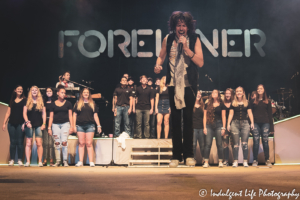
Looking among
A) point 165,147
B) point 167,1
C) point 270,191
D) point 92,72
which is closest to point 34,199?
point 270,191

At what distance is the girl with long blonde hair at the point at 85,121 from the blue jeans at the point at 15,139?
1.21m

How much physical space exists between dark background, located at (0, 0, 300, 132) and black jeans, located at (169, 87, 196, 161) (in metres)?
7.55

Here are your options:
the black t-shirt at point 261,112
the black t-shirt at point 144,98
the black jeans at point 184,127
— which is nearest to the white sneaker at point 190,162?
the black jeans at point 184,127

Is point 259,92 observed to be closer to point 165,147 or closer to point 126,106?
point 165,147

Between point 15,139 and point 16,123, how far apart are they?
37 centimetres

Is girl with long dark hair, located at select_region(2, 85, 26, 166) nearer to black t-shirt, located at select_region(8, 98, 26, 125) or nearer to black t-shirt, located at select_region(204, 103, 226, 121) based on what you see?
black t-shirt, located at select_region(8, 98, 26, 125)

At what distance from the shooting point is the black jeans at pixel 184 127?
2.91m

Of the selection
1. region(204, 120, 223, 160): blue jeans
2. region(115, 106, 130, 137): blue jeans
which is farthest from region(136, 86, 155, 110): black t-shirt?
region(204, 120, 223, 160): blue jeans

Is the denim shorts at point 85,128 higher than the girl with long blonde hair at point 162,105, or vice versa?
the girl with long blonde hair at point 162,105

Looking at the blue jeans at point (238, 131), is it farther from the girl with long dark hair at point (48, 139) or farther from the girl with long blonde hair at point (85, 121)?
the girl with long dark hair at point (48, 139)

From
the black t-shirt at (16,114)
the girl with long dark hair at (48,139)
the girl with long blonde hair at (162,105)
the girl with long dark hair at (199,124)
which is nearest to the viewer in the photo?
the black t-shirt at (16,114)

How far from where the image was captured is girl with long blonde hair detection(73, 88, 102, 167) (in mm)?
6574

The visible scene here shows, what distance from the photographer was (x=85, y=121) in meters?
6.55

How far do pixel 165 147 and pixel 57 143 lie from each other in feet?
7.67
